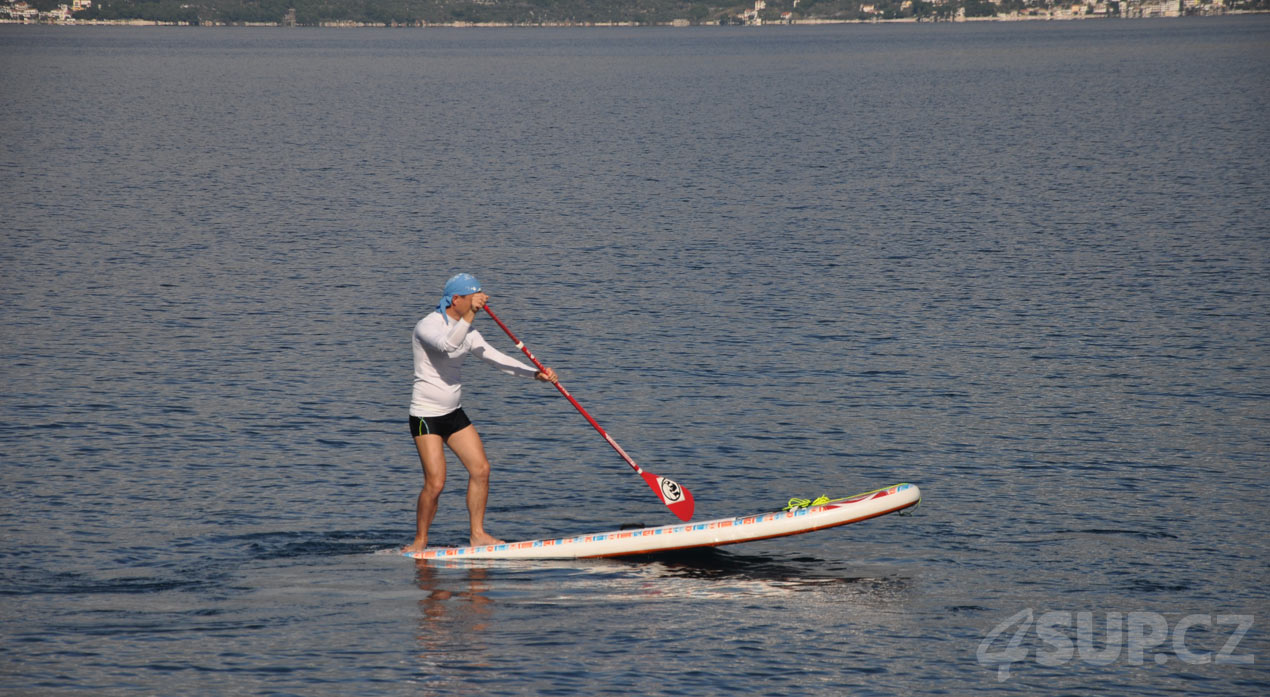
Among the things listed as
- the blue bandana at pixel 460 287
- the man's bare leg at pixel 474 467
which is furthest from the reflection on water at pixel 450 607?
the blue bandana at pixel 460 287

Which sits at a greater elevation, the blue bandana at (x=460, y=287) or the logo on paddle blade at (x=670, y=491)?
the blue bandana at (x=460, y=287)

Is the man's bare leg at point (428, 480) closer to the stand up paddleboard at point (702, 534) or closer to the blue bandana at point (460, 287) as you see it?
the stand up paddleboard at point (702, 534)

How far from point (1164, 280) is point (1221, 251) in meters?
4.76

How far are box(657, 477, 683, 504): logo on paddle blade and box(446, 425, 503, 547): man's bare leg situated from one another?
2087 millimetres

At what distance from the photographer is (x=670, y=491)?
15.4 m

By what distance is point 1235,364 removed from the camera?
23625mm

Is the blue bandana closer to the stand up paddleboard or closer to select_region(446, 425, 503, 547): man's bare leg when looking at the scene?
select_region(446, 425, 503, 547): man's bare leg

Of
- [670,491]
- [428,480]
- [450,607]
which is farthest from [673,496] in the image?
[450,607]

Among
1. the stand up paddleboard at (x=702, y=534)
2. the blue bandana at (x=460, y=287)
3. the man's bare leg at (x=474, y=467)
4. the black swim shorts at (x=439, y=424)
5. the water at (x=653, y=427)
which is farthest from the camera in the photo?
the stand up paddleboard at (x=702, y=534)

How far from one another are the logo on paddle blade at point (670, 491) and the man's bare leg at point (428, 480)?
8.32 ft

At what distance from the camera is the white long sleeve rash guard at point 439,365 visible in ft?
44.8

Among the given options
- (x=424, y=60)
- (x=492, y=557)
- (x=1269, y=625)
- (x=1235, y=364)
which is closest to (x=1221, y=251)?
(x=1235, y=364)

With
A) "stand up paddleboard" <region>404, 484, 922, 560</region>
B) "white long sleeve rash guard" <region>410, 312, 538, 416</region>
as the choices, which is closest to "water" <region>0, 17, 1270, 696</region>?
"stand up paddleboard" <region>404, 484, 922, 560</region>

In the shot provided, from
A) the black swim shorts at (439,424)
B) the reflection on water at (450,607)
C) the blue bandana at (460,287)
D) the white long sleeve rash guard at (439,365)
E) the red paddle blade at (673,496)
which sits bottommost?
the reflection on water at (450,607)
